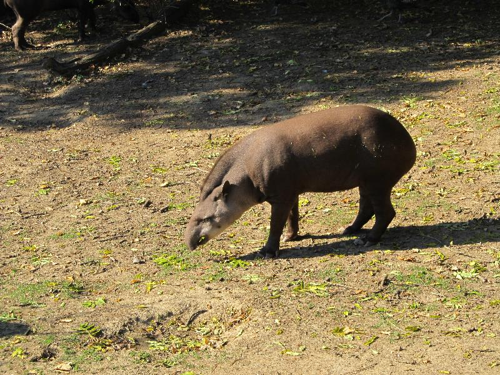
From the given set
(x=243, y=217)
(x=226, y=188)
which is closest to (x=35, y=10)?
(x=243, y=217)

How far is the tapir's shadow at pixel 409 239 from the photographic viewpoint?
7203mm

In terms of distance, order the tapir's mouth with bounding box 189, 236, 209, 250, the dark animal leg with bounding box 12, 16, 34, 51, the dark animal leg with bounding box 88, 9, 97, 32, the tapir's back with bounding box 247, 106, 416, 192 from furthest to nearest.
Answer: the dark animal leg with bounding box 88, 9, 97, 32 < the dark animal leg with bounding box 12, 16, 34, 51 < the tapir's mouth with bounding box 189, 236, 209, 250 < the tapir's back with bounding box 247, 106, 416, 192

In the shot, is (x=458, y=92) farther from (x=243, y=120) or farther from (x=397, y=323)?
(x=397, y=323)

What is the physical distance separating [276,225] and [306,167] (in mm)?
645

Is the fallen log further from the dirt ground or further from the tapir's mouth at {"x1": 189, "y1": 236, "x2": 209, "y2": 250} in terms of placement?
the tapir's mouth at {"x1": 189, "y1": 236, "x2": 209, "y2": 250}

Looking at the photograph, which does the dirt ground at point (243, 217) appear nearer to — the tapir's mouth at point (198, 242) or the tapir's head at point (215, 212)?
the tapir's mouth at point (198, 242)

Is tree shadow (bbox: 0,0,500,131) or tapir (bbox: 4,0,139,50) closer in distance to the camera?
tree shadow (bbox: 0,0,500,131)

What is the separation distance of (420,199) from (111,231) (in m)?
3.49

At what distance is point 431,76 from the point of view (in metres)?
12.6

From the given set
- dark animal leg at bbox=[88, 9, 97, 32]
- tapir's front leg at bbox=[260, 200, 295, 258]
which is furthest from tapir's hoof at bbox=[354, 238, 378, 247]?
dark animal leg at bbox=[88, 9, 97, 32]

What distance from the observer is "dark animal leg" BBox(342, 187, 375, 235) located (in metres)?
7.61

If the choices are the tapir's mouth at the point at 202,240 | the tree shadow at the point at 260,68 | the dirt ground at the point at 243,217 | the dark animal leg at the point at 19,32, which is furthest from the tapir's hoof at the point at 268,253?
the dark animal leg at the point at 19,32

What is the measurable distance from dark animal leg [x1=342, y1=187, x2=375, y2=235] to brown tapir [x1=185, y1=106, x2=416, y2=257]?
361mm

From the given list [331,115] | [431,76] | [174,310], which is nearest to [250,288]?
[174,310]
